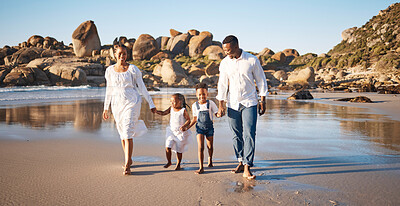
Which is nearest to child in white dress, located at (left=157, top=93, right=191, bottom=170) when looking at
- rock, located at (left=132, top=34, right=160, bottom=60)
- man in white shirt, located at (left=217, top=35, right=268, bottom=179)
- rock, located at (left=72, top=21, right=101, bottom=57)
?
man in white shirt, located at (left=217, top=35, right=268, bottom=179)

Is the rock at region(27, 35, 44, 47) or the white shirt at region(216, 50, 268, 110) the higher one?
the rock at region(27, 35, 44, 47)

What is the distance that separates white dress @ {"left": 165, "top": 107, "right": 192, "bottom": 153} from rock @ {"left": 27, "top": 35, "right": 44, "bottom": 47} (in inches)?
4329

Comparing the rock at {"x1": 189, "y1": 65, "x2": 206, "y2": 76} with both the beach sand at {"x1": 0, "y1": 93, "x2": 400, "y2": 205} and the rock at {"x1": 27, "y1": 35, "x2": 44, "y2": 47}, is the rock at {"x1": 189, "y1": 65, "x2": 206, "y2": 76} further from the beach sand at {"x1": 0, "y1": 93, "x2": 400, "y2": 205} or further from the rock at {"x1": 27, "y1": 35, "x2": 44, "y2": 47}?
the rock at {"x1": 27, "y1": 35, "x2": 44, "y2": 47}

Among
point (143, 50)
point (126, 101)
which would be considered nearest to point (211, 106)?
point (126, 101)

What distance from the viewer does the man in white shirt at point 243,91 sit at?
4000 mm

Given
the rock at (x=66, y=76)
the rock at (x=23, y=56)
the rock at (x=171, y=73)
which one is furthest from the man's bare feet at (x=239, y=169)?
the rock at (x=23, y=56)

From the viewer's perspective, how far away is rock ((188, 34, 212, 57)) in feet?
323

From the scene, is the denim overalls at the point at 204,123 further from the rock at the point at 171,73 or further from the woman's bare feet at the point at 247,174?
the rock at the point at 171,73

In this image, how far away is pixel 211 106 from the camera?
4309 mm

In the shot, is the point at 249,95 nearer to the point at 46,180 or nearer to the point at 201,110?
the point at 201,110

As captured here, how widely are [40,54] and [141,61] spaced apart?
25.0 m

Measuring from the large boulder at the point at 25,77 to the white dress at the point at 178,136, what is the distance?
39531mm

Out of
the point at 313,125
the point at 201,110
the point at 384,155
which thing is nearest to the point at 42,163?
the point at 201,110

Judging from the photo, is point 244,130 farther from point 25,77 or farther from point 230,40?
point 25,77
